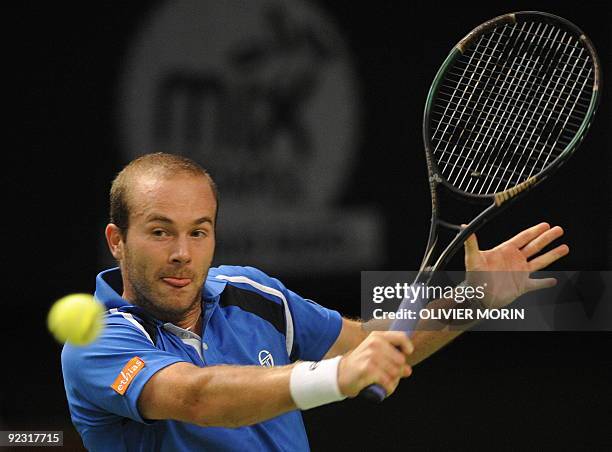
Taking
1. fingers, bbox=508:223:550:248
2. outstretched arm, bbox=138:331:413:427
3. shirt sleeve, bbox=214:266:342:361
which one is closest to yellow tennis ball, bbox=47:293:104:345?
outstretched arm, bbox=138:331:413:427

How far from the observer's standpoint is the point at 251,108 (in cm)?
644

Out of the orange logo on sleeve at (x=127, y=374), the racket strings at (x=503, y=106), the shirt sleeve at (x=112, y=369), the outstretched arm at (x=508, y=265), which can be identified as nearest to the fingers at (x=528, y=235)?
the outstretched arm at (x=508, y=265)

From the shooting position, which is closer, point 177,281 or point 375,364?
point 375,364

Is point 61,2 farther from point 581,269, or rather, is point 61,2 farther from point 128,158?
point 581,269

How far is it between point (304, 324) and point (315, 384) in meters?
0.87

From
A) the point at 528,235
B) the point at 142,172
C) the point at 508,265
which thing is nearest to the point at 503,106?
the point at 528,235

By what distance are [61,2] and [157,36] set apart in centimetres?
63

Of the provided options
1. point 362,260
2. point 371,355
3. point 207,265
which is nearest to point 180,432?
point 207,265

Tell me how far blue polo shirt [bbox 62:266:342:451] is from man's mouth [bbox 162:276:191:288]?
12cm

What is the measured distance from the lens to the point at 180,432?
312 centimetres

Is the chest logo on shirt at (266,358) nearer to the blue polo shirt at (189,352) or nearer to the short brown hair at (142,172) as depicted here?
the blue polo shirt at (189,352)

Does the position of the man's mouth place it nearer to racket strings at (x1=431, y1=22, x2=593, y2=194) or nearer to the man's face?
the man's face

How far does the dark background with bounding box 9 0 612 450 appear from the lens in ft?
21.4

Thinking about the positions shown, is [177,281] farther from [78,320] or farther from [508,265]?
[508,265]
